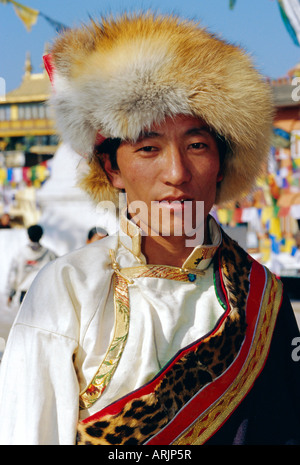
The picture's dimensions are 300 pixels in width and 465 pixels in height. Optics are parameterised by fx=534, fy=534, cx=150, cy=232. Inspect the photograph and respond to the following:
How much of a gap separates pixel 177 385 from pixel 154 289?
294 millimetres

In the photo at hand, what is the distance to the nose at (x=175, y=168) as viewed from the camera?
1553 millimetres

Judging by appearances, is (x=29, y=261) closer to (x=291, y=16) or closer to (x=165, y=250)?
(x=291, y=16)

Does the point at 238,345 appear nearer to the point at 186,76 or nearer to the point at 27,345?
the point at 27,345

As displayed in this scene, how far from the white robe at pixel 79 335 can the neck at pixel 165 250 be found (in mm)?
45

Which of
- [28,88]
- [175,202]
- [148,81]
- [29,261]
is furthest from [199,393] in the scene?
[28,88]

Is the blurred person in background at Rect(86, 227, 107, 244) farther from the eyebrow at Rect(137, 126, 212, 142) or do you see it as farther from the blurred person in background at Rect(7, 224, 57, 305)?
the eyebrow at Rect(137, 126, 212, 142)

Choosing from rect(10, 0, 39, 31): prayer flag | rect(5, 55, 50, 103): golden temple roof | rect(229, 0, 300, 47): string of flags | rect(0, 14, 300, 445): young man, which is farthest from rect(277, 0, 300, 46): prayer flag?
rect(5, 55, 50, 103): golden temple roof

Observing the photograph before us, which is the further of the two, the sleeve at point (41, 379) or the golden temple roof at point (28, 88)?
the golden temple roof at point (28, 88)

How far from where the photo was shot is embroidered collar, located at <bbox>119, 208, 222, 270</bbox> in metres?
1.68

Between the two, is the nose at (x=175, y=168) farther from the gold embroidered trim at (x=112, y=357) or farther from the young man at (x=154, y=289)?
the gold embroidered trim at (x=112, y=357)

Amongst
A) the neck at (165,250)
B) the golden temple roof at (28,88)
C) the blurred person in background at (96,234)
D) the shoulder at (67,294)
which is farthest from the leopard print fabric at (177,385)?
the golden temple roof at (28,88)

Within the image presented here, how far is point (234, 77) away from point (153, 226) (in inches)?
20.2

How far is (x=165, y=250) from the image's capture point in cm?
173

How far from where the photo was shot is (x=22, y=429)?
1.36 metres
